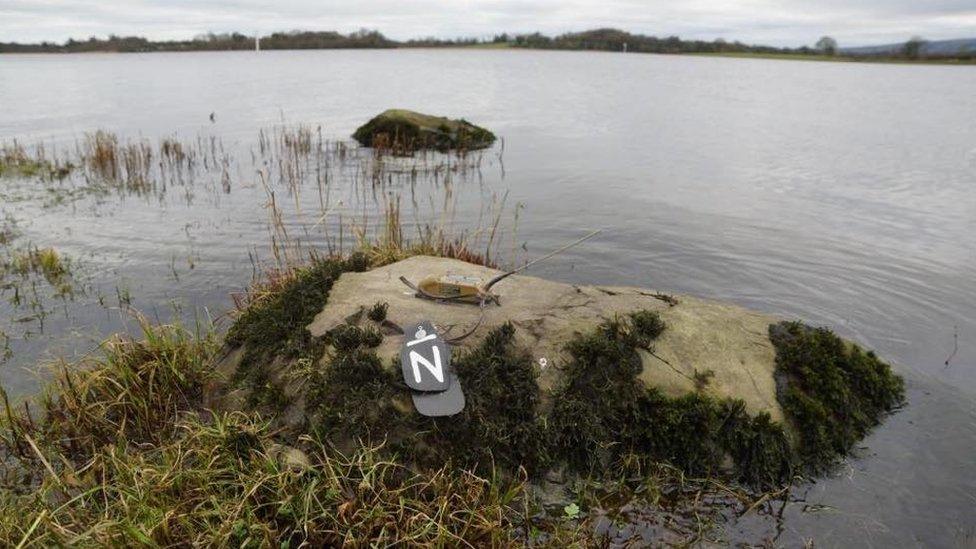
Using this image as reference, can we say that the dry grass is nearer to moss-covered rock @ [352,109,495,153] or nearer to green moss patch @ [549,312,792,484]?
green moss patch @ [549,312,792,484]

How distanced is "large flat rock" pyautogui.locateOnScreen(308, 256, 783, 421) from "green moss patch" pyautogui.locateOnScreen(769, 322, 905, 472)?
14 cm

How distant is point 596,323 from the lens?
5.00 m

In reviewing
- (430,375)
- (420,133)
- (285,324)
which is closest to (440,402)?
(430,375)

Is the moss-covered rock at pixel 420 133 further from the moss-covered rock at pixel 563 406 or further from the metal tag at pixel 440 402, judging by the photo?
the metal tag at pixel 440 402

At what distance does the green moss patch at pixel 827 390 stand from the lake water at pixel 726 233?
0.17 metres

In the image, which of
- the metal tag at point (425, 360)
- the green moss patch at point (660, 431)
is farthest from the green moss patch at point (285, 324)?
the green moss patch at point (660, 431)

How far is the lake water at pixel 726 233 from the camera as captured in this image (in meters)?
4.74

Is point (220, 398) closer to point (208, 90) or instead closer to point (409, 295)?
point (409, 295)

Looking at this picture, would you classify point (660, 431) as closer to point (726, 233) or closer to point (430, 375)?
point (430, 375)

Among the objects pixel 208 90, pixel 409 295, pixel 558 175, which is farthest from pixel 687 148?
pixel 208 90

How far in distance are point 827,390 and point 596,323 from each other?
1.84 metres

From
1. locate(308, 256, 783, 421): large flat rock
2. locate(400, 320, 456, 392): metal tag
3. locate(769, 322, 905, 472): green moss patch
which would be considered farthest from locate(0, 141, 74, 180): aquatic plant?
locate(769, 322, 905, 472): green moss patch

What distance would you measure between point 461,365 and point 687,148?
17.6m

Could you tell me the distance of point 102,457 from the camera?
396 centimetres
